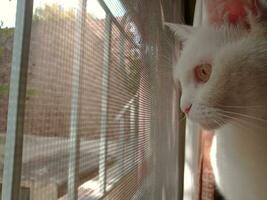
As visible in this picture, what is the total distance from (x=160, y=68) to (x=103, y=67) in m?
0.42

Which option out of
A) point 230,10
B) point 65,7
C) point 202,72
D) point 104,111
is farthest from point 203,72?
point 65,7

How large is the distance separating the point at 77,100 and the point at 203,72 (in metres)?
0.31

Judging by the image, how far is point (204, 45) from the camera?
66 centimetres

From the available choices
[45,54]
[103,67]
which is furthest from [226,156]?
[45,54]

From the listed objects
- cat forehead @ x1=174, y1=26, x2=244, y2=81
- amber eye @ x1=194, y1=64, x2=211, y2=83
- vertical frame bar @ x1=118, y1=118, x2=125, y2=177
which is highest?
cat forehead @ x1=174, y1=26, x2=244, y2=81

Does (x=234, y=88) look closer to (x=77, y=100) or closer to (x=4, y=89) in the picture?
(x=77, y=100)

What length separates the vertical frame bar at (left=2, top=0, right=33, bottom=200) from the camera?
11.1 inches

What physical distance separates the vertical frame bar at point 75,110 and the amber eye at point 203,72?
294mm

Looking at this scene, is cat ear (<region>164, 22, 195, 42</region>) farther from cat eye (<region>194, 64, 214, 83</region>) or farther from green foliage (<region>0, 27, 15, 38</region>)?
green foliage (<region>0, 27, 15, 38</region>)

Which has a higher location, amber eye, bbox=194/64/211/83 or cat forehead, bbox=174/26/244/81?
cat forehead, bbox=174/26/244/81

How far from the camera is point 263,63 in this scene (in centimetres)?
57

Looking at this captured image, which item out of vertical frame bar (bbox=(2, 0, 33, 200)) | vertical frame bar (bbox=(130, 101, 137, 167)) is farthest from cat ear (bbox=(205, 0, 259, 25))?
vertical frame bar (bbox=(2, 0, 33, 200))

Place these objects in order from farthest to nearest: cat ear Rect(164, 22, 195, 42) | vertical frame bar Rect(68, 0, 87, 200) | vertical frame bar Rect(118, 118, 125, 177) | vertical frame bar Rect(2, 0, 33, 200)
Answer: cat ear Rect(164, 22, 195, 42), vertical frame bar Rect(118, 118, 125, 177), vertical frame bar Rect(68, 0, 87, 200), vertical frame bar Rect(2, 0, 33, 200)

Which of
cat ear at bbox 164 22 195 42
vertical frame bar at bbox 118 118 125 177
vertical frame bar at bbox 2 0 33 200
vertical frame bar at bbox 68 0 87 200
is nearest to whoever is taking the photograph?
vertical frame bar at bbox 2 0 33 200
